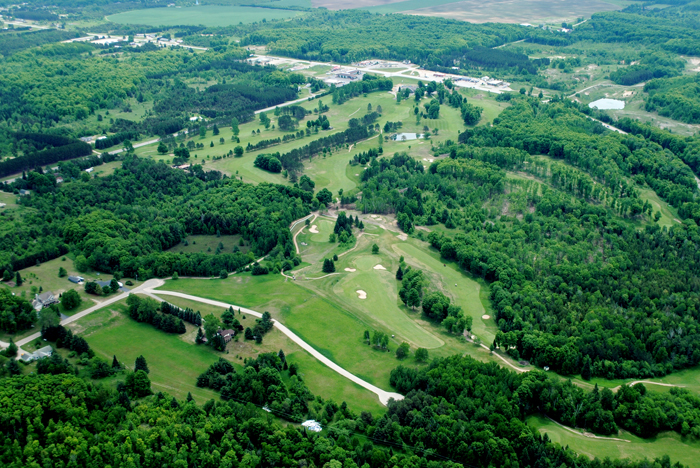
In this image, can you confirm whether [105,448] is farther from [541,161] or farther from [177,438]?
[541,161]

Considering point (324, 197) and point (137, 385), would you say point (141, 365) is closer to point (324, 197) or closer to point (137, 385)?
point (137, 385)

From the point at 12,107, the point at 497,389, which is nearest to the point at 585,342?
the point at 497,389

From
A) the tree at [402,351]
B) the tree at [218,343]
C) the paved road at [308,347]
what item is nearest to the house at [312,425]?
the paved road at [308,347]

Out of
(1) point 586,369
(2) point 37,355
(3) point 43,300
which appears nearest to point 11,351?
(2) point 37,355

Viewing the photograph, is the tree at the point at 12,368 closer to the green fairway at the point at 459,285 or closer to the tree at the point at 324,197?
the green fairway at the point at 459,285

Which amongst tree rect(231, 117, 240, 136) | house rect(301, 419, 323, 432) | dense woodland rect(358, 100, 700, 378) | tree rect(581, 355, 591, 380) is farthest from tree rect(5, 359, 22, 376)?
tree rect(231, 117, 240, 136)

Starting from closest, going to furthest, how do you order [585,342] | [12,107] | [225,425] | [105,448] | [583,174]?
1. [105,448]
2. [225,425]
3. [585,342]
4. [583,174]
5. [12,107]
